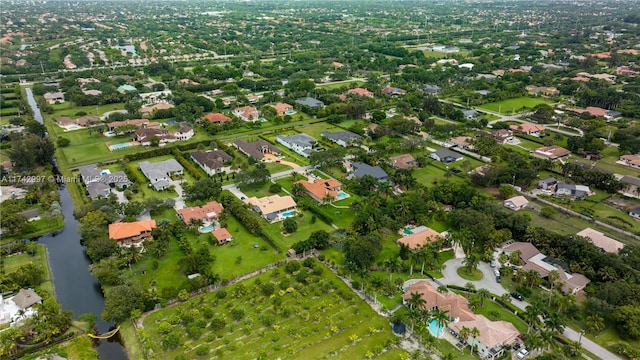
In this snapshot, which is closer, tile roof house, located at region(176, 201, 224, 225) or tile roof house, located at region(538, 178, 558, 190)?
tile roof house, located at region(176, 201, 224, 225)

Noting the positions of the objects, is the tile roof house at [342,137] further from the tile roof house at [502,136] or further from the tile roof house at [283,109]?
the tile roof house at [502,136]

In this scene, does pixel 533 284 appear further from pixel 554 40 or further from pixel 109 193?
pixel 554 40

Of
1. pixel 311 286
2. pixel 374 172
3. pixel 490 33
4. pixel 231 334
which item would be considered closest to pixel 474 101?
pixel 374 172

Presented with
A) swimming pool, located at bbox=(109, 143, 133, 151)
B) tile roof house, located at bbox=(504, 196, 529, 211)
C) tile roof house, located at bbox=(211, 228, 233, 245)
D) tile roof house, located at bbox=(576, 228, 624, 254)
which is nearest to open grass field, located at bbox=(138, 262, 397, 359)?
tile roof house, located at bbox=(211, 228, 233, 245)

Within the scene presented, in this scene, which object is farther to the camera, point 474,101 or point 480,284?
point 474,101

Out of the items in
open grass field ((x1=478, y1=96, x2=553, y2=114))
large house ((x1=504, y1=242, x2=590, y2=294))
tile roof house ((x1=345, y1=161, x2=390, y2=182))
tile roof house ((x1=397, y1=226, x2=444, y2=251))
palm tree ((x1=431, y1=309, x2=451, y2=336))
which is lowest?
open grass field ((x1=478, y1=96, x2=553, y2=114))

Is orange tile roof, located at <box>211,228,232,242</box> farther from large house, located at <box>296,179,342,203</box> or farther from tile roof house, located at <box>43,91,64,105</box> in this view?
tile roof house, located at <box>43,91,64,105</box>

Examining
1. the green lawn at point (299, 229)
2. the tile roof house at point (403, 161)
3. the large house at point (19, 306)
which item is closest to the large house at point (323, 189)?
the green lawn at point (299, 229)
